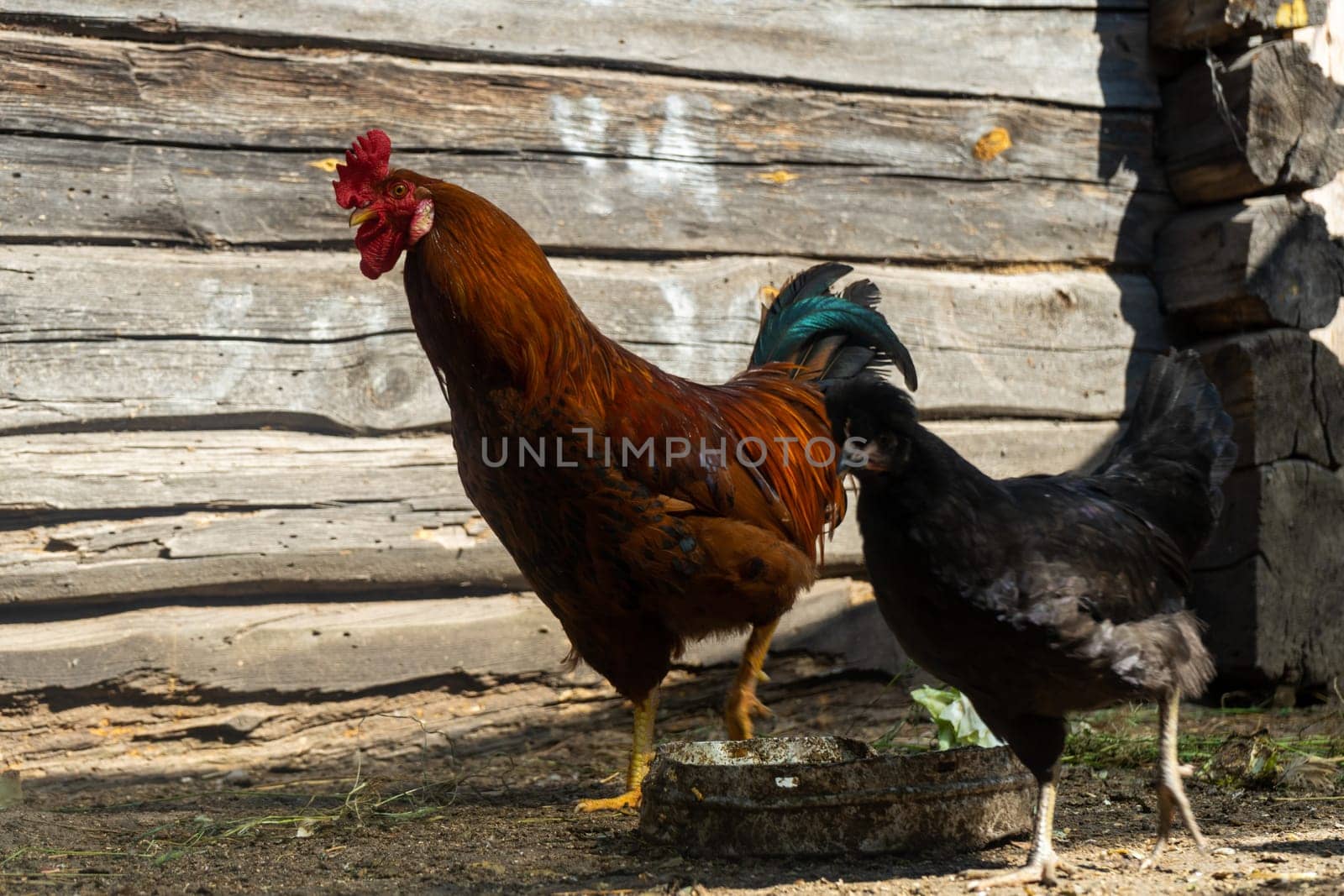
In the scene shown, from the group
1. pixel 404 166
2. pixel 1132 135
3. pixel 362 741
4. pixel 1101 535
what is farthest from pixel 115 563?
pixel 1132 135

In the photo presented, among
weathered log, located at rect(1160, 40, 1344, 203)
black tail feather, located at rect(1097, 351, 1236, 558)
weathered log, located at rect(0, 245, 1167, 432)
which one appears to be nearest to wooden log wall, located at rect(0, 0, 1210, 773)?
weathered log, located at rect(0, 245, 1167, 432)

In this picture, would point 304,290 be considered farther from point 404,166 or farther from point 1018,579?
point 1018,579

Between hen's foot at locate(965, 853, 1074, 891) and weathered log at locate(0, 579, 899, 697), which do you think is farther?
weathered log at locate(0, 579, 899, 697)

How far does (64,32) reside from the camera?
3.75 meters

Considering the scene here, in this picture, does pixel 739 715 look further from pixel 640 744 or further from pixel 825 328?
pixel 825 328

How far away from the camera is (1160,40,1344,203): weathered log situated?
15.0 feet

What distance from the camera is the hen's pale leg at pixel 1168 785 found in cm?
296

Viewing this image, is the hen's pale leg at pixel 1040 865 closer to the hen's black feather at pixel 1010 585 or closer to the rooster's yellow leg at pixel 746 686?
the hen's black feather at pixel 1010 585

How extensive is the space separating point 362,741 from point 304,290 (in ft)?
4.92

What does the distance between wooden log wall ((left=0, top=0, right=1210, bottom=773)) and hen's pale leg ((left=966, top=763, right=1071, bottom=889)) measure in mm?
1692

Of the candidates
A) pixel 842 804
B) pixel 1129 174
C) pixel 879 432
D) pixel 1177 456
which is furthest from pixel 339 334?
pixel 1129 174

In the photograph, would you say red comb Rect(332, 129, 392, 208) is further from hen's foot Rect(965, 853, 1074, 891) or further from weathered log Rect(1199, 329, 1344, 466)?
weathered log Rect(1199, 329, 1344, 466)

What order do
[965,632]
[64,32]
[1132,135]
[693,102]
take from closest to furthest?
[965,632] < [64,32] < [693,102] < [1132,135]

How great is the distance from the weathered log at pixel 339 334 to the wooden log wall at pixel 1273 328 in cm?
55
